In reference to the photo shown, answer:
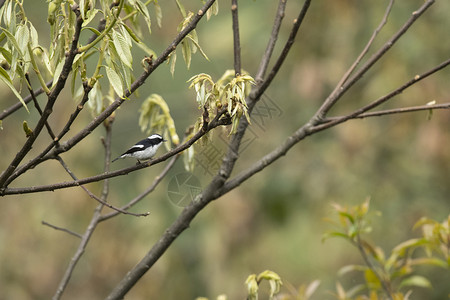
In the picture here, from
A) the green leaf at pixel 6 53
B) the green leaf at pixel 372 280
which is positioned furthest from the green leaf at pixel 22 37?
the green leaf at pixel 372 280

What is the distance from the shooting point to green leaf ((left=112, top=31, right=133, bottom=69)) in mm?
1355

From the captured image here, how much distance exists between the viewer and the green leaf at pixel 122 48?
1.36 m

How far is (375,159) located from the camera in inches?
203

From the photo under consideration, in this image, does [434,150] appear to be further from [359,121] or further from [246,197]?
[246,197]

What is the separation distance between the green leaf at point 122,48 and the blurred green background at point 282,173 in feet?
11.1

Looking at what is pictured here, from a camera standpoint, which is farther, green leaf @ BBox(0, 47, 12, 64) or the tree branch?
the tree branch

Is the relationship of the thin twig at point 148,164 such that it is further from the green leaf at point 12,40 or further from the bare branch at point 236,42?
the bare branch at point 236,42

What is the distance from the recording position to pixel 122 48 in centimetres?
137

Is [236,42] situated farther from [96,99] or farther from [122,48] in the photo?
[122,48]

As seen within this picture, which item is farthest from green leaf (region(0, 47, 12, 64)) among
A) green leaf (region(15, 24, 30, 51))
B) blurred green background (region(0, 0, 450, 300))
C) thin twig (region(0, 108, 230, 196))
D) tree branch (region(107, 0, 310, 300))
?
blurred green background (region(0, 0, 450, 300))

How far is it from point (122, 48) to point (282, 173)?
155 inches

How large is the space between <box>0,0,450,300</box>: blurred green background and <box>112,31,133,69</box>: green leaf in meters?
3.38

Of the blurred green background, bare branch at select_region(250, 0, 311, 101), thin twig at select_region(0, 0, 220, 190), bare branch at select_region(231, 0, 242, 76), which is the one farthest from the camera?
the blurred green background

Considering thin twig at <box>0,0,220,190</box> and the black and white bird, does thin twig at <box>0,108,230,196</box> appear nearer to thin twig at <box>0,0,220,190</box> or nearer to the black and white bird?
thin twig at <box>0,0,220,190</box>
